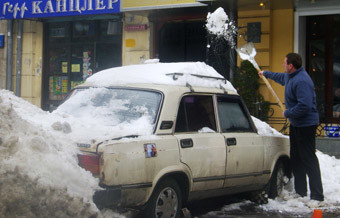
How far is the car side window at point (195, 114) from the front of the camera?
586cm

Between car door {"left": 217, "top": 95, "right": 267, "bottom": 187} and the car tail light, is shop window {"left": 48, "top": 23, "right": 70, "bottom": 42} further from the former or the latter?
the car tail light

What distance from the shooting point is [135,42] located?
1464 cm

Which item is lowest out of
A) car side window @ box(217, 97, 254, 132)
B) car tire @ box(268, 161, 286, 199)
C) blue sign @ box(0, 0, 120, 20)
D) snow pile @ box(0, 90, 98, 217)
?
car tire @ box(268, 161, 286, 199)

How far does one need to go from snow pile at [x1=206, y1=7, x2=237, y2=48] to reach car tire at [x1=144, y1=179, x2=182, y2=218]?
513 centimetres

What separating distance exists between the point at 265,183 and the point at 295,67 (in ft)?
5.69

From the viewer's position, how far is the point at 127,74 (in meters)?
6.31

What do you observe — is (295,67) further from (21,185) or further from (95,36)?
(95,36)

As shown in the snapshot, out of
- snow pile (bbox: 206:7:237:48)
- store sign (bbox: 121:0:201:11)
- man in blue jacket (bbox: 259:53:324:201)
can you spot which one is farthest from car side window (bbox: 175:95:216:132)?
store sign (bbox: 121:0:201:11)

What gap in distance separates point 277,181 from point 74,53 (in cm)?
1016

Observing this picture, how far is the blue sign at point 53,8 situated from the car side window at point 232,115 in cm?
748

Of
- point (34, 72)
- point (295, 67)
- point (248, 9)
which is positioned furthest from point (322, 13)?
point (34, 72)

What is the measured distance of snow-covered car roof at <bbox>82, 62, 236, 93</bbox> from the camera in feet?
20.0

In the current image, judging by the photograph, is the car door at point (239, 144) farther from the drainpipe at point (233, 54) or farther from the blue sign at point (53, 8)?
the blue sign at point (53, 8)

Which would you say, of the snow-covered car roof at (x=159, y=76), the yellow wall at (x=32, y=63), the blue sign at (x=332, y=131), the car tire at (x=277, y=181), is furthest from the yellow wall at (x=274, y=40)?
the yellow wall at (x=32, y=63)
